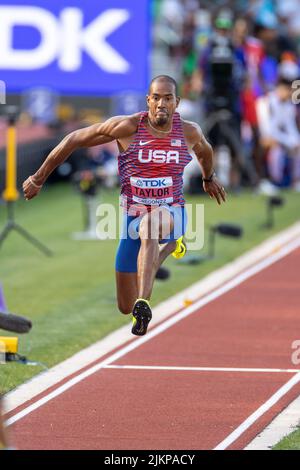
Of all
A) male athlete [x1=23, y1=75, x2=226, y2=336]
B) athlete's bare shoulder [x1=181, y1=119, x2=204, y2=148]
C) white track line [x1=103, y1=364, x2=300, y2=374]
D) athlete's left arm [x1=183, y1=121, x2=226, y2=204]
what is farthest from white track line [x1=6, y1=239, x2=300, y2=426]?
athlete's bare shoulder [x1=181, y1=119, x2=204, y2=148]

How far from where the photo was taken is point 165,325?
45.7ft

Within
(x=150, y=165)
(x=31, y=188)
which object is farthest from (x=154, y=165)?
(x=31, y=188)

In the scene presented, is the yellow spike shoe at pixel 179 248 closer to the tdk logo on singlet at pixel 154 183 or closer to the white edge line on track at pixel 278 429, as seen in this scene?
the tdk logo on singlet at pixel 154 183

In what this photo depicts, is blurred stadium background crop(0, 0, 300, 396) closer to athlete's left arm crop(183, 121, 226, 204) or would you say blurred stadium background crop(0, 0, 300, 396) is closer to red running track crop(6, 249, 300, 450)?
red running track crop(6, 249, 300, 450)

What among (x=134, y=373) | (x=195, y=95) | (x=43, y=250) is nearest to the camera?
(x=134, y=373)

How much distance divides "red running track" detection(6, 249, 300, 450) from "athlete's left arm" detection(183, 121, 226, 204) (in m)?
1.48

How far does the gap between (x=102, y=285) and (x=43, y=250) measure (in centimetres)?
244

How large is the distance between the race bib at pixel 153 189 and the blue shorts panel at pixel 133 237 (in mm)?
84

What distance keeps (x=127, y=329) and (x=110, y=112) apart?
11.4 meters

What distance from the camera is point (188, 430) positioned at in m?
9.52

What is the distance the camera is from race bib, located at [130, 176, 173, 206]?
10.6 meters

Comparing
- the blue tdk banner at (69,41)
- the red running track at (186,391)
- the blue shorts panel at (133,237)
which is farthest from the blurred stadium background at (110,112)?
the blue shorts panel at (133,237)
